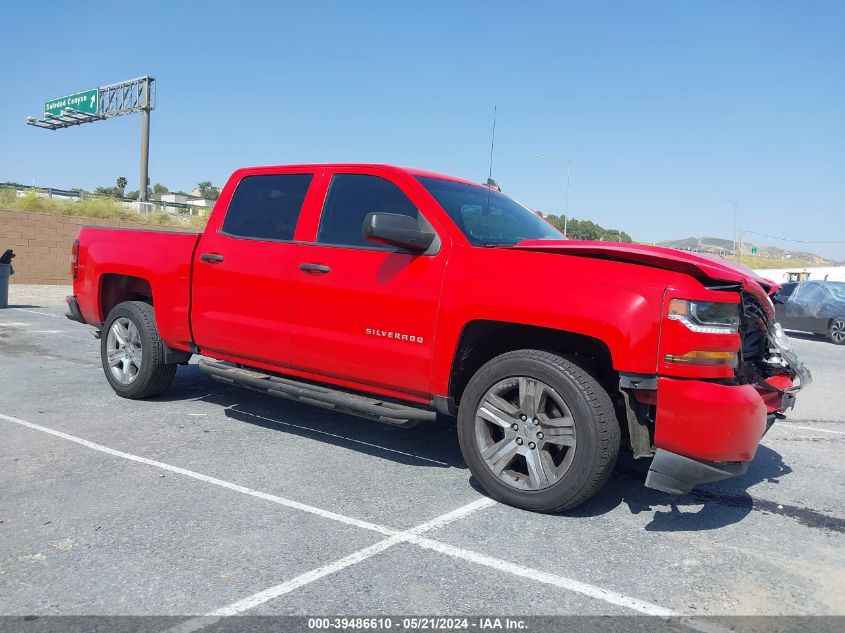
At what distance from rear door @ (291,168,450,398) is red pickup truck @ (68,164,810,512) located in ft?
0.04

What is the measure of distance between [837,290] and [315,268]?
15.3 metres

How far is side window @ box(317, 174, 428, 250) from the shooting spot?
4.54 meters

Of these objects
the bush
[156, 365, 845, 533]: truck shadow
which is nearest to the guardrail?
the bush

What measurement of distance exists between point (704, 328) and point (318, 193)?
2.76 m

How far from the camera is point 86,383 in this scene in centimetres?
684

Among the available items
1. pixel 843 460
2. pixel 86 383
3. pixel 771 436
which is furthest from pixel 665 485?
pixel 86 383

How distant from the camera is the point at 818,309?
16.0 m

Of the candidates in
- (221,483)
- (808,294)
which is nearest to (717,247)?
(808,294)

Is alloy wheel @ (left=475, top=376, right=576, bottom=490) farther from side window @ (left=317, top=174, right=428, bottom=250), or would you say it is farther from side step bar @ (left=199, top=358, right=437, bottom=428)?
side window @ (left=317, top=174, right=428, bottom=250)

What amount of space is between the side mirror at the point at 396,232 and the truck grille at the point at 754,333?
187 cm

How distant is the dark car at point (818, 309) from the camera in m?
15.7

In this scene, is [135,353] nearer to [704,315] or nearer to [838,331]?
[704,315]

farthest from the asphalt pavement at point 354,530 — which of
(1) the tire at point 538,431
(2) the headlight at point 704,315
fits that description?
(2) the headlight at point 704,315

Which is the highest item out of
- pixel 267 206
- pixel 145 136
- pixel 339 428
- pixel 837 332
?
pixel 145 136
